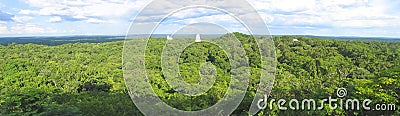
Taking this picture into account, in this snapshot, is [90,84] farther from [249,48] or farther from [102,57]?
[102,57]

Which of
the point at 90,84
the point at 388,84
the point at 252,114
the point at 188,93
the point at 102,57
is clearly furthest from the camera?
the point at 102,57

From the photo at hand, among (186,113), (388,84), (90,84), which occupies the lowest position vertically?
(90,84)

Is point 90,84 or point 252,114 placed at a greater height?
point 252,114

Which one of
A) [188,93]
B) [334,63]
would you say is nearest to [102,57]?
[334,63]

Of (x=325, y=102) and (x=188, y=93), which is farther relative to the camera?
(x=188, y=93)

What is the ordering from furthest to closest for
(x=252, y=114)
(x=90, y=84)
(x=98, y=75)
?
(x=98, y=75) < (x=90, y=84) < (x=252, y=114)

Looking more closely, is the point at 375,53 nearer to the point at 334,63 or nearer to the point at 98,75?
the point at 334,63

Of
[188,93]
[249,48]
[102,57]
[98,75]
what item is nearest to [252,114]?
[188,93]
